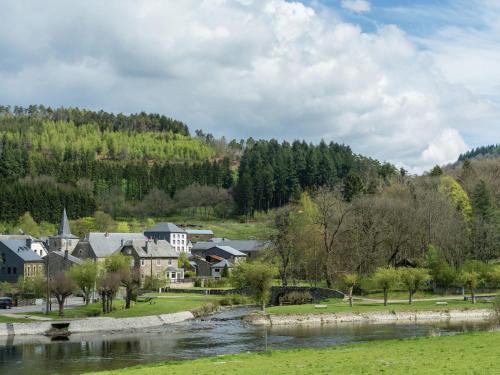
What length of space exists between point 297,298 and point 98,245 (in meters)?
38.7

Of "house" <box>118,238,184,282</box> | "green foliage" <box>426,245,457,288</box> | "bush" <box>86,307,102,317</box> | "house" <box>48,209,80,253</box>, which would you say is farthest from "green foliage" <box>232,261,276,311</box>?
"house" <box>48,209,80,253</box>

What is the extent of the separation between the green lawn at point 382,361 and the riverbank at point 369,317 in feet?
83.4

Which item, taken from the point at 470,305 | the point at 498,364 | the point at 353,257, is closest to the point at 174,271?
the point at 353,257

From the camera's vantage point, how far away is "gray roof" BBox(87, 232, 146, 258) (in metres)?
102

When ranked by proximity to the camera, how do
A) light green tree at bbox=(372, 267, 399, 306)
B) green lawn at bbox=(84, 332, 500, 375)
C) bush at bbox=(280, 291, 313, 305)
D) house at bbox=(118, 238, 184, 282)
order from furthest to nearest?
house at bbox=(118, 238, 184, 282)
bush at bbox=(280, 291, 313, 305)
light green tree at bbox=(372, 267, 399, 306)
green lawn at bbox=(84, 332, 500, 375)

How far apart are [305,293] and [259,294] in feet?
33.2

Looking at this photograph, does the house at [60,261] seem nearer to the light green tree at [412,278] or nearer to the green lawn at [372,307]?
the green lawn at [372,307]

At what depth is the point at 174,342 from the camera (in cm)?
4844

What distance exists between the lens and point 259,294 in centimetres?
6975

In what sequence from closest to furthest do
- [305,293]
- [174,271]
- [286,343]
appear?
[286,343] → [305,293] → [174,271]

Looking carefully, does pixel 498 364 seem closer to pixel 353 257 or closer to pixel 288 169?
pixel 353 257

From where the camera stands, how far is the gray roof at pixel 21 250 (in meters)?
94.7

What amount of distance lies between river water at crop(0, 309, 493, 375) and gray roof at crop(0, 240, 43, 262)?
1659 inches

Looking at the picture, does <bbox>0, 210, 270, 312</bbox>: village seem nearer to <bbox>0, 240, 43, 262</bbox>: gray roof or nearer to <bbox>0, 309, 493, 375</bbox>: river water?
<bbox>0, 240, 43, 262</bbox>: gray roof
